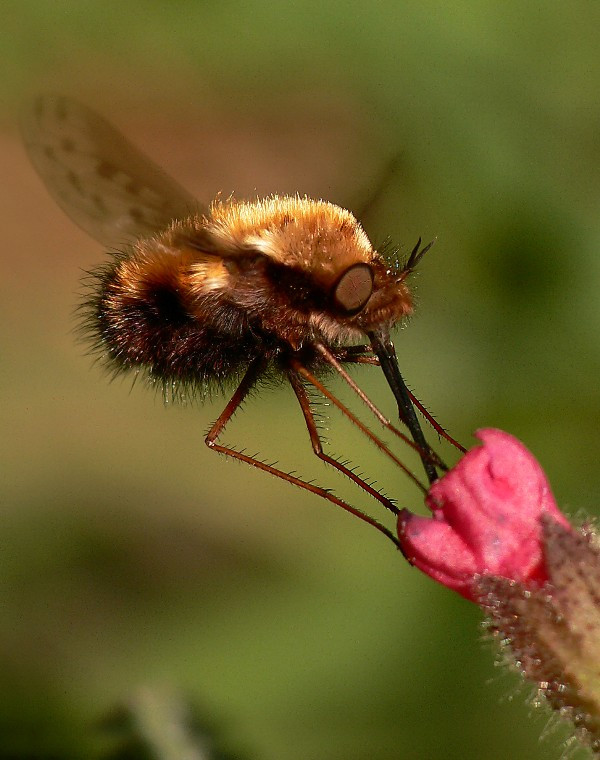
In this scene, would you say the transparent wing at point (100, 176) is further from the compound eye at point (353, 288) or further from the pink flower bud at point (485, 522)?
the pink flower bud at point (485, 522)

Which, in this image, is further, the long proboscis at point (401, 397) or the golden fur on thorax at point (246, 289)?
the golden fur on thorax at point (246, 289)

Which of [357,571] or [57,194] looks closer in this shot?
[57,194]

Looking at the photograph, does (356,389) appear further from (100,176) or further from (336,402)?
(100,176)

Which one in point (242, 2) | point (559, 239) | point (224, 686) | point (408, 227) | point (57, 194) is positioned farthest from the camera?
point (242, 2)

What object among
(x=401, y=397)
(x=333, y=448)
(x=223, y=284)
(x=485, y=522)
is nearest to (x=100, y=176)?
(x=223, y=284)

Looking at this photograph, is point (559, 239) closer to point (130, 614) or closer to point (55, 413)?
point (130, 614)

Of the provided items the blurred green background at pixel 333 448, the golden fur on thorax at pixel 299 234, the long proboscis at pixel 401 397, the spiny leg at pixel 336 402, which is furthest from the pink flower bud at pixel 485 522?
the blurred green background at pixel 333 448

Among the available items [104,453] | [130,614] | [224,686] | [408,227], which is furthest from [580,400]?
[104,453]
